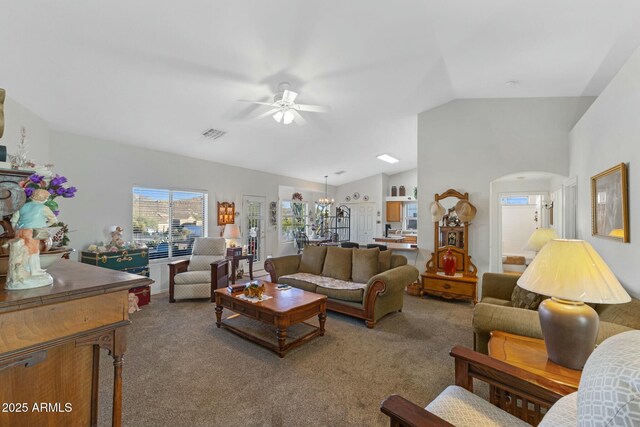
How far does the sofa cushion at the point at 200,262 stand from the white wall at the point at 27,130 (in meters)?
2.38

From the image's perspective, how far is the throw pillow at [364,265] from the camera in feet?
13.3

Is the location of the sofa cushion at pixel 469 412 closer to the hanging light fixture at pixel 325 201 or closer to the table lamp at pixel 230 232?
the table lamp at pixel 230 232

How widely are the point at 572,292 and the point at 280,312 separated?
86.2 inches

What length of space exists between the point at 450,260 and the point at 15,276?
4.87 meters

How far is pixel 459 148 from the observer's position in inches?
190

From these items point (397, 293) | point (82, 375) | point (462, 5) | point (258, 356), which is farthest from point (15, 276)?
point (397, 293)

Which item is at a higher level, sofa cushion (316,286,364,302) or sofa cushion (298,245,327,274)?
sofa cushion (298,245,327,274)

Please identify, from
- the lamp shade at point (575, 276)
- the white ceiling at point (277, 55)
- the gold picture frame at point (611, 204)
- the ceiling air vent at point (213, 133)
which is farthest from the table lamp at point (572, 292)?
the ceiling air vent at point (213, 133)

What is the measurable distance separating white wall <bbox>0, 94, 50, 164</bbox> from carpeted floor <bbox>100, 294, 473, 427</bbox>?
7.81ft

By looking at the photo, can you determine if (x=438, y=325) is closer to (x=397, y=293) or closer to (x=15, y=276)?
(x=397, y=293)

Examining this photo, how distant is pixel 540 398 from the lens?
4.21ft

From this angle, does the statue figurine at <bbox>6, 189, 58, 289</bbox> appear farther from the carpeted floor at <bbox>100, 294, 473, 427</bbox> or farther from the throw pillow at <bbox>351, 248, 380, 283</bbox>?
the throw pillow at <bbox>351, 248, 380, 283</bbox>

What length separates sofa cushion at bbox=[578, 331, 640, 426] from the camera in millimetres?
557

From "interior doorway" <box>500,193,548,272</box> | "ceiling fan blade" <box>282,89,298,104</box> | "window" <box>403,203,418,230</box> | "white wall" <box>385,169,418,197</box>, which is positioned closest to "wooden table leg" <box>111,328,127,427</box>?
"ceiling fan blade" <box>282,89,298,104</box>
